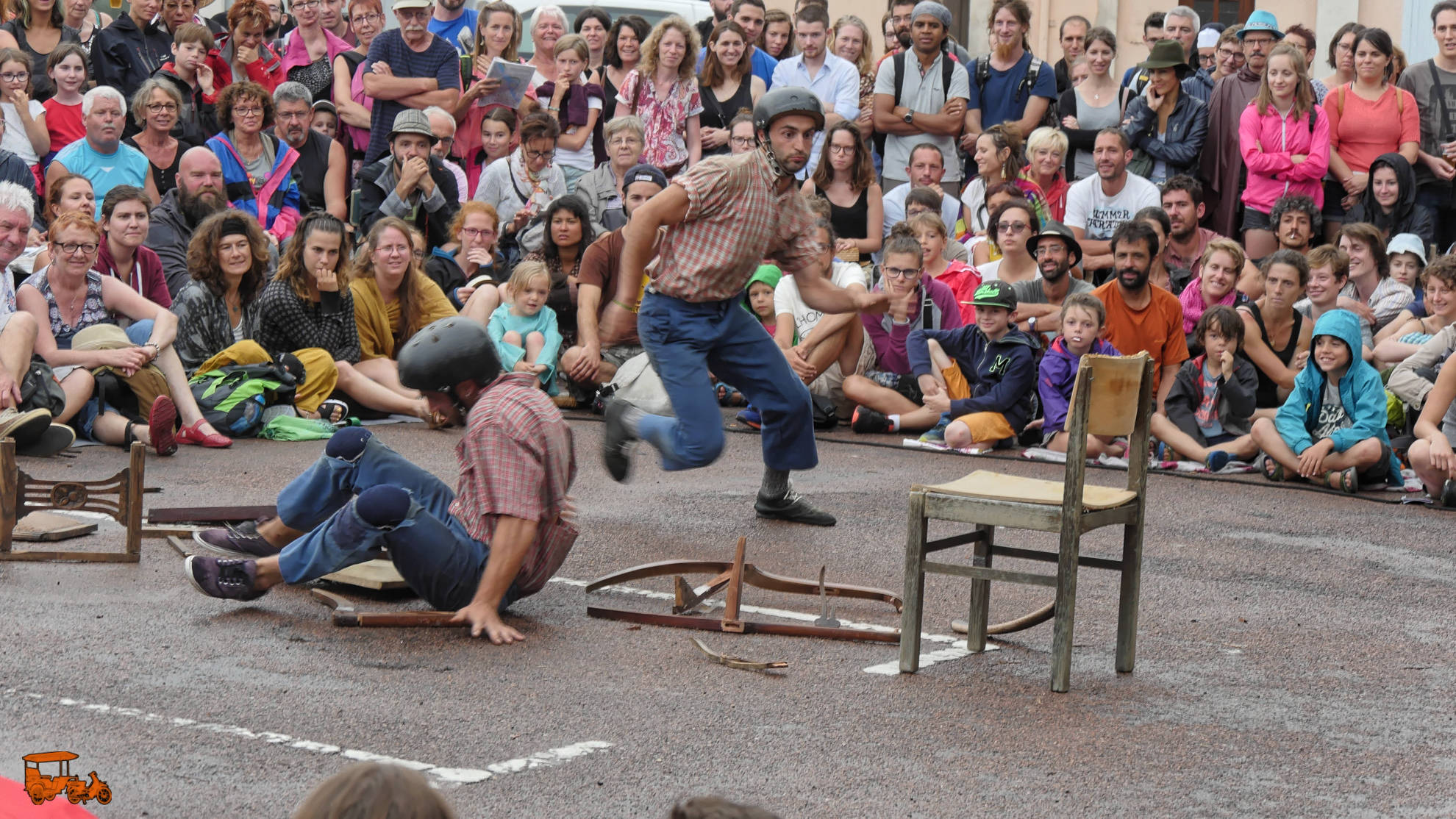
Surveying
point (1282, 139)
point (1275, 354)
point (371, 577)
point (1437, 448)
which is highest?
point (1282, 139)

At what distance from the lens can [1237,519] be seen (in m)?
8.26

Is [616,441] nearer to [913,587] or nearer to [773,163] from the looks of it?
[773,163]

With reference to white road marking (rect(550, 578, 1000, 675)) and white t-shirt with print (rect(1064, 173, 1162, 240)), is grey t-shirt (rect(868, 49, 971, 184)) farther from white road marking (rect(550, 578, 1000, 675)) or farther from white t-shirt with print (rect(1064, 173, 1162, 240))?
white road marking (rect(550, 578, 1000, 675))

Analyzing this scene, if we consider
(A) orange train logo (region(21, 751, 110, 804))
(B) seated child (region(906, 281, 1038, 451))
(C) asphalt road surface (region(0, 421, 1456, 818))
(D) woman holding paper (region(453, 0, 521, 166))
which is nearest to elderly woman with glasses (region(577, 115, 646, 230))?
(D) woman holding paper (region(453, 0, 521, 166))

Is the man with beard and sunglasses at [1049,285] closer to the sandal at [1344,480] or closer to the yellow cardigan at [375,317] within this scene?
the sandal at [1344,480]

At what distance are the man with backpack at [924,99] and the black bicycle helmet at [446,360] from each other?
7954mm

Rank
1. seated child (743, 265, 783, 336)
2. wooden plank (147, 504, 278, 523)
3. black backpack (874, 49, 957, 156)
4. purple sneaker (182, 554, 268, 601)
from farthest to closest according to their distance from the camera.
A: black backpack (874, 49, 957, 156)
seated child (743, 265, 783, 336)
wooden plank (147, 504, 278, 523)
purple sneaker (182, 554, 268, 601)

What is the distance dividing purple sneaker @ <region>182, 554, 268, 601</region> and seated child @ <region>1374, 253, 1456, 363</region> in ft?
23.9

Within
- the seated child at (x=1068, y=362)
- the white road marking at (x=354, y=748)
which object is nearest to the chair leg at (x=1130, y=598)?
the white road marking at (x=354, y=748)

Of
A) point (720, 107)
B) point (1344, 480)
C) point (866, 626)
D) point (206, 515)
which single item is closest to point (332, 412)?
point (206, 515)

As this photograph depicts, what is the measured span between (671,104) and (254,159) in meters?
3.19

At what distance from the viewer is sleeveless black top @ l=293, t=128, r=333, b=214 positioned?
12.6m

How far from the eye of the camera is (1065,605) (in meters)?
4.95

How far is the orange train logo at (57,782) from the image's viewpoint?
3.46 m
